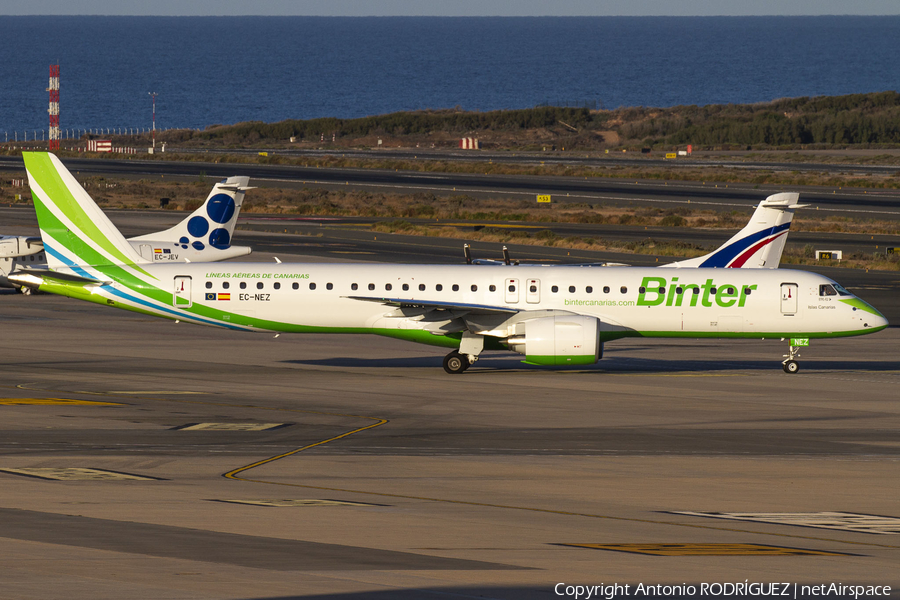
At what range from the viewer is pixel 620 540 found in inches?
771

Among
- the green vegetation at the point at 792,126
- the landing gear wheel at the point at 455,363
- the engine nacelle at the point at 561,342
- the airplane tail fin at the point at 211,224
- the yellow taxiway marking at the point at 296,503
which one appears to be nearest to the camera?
the yellow taxiway marking at the point at 296,503

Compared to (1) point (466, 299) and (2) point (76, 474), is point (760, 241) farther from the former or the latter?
(2) point (76, 474)

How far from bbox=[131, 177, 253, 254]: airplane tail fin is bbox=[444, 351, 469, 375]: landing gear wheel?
17.6m

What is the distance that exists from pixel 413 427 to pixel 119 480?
8.95 m

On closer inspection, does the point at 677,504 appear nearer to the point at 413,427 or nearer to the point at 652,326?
the point at 413,427

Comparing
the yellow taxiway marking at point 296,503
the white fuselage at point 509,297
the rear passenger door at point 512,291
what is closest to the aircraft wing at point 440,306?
the white fuselage at point 509,297

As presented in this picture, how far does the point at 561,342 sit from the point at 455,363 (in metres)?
4.10

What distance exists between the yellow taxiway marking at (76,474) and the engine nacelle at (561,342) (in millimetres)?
16604

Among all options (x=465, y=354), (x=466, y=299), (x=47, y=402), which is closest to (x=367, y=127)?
(x=466, y=299)

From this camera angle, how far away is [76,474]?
24.7m

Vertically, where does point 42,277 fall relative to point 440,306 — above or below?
above

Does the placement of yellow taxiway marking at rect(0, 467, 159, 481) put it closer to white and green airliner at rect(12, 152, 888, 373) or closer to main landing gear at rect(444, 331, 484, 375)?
white and green airliner at rect(12, 152, 888, 373)

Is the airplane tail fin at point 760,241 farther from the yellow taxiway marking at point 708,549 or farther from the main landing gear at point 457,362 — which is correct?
the yellow taxiway marking at point 708,549

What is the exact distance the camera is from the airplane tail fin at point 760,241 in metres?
48.9
